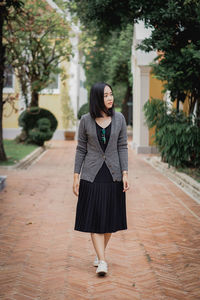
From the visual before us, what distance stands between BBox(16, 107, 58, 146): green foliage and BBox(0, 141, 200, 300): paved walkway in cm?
1134

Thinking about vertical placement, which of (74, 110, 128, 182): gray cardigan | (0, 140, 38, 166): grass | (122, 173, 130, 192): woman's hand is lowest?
(0, 140, 38, 166): grass

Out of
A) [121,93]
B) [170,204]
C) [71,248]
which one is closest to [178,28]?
[170,204]

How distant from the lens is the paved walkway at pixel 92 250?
4805mm

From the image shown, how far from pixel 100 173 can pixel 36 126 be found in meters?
17.9

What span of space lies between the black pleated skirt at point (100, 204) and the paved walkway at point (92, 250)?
466mm

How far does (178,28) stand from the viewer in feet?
41.2

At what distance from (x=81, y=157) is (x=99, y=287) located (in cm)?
127

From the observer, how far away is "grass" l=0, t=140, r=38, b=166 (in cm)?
1549

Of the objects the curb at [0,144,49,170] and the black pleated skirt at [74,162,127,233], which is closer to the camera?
the black pleated skirt at [74,162,127,233]

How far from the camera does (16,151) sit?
761 inches

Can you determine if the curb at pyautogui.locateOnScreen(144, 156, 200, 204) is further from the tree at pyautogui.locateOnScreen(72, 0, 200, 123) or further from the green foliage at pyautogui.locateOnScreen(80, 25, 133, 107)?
the green foliage at pyautogui.locateOnScreen(80, 25, 133, 107)

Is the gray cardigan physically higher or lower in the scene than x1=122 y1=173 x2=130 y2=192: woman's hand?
higher

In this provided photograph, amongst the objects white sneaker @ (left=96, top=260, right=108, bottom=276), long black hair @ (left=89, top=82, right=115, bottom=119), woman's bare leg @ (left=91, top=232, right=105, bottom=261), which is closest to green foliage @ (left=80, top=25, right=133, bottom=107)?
long black hair @ (left=89, top=82, right=115, bottom=119)

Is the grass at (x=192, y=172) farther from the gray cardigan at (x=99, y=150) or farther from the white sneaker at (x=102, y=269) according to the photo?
the white sneaker at (x=102, y=269)
